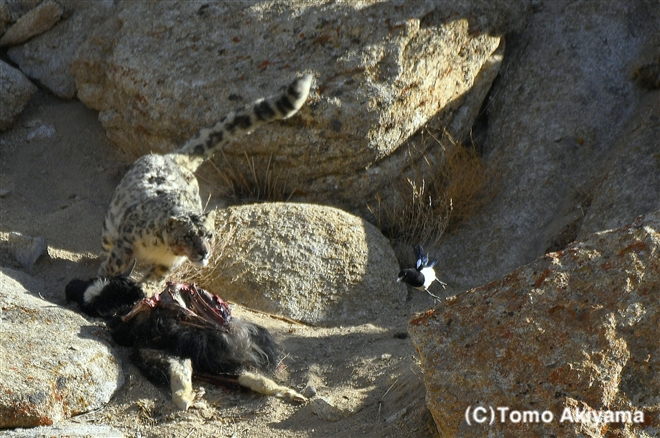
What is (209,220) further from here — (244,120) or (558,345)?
(558,345)

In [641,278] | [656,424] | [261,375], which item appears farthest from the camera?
[261,375]

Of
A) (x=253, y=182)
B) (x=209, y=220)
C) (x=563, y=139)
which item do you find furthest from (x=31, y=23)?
(x=563, y=139)

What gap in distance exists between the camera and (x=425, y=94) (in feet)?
28.8

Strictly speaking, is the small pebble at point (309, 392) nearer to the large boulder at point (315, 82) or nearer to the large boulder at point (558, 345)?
the large boulder at point (558, 345)

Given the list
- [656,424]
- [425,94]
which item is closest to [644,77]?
[425,94]

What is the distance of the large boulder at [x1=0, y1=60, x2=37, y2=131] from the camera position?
9.52 meters

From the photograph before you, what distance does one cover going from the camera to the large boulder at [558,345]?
149 inches

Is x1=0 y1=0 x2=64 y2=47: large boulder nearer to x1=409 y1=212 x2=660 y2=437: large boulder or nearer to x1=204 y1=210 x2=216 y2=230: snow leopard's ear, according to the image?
x1=204 y1=210 x2=216 y2=230: snow leopard's ear

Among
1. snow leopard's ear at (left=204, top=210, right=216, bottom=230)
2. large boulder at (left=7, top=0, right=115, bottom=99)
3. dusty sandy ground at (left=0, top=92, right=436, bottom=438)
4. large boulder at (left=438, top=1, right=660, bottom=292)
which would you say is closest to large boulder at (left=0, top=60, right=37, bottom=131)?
dusty sandy ground at (left=0, top=92, right=436, bottom=438)

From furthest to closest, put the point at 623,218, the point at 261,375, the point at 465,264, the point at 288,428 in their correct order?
the point at 465,264 → the point at 623,218 → the point at 261,375 → the point at 288,428

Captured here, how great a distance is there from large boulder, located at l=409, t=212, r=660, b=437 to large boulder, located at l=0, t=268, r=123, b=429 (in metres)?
2.21

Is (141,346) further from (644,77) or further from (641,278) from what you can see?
(644,77)

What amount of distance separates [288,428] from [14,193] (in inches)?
194

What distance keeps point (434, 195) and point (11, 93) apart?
473 centimetres
